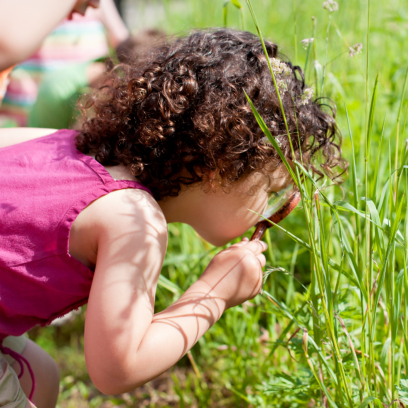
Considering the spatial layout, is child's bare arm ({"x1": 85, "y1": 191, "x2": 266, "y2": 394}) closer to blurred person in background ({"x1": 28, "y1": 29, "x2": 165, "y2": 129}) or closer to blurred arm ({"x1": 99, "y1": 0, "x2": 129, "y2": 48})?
blurred person in background ({"x1": 28, "y1": 29, "x2": 165, "y2": 129})

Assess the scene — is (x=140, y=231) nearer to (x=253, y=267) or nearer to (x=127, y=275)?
(x=127, y=275)

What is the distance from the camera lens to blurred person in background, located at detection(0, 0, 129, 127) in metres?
2.07

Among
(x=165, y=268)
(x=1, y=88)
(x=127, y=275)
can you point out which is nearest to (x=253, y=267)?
(x=127, y=275)

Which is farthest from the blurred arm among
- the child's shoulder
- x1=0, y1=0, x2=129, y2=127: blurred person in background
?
the child's shoulder

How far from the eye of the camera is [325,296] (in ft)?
2.72

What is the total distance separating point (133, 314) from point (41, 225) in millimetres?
273

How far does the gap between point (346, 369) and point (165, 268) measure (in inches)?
40.1

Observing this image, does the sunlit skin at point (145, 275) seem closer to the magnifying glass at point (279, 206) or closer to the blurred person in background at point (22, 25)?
the magnifying glass at point (279, 206)

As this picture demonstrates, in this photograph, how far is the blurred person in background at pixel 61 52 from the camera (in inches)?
81.7

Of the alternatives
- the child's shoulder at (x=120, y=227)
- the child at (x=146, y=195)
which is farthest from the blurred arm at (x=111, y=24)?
the child's shoulder at (x=120, y=227)

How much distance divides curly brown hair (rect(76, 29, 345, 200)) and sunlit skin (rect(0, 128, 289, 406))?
0.05 meters

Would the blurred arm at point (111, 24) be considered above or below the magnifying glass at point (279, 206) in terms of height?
above

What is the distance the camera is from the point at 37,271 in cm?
92

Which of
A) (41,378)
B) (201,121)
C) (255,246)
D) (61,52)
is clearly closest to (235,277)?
(255,246)
